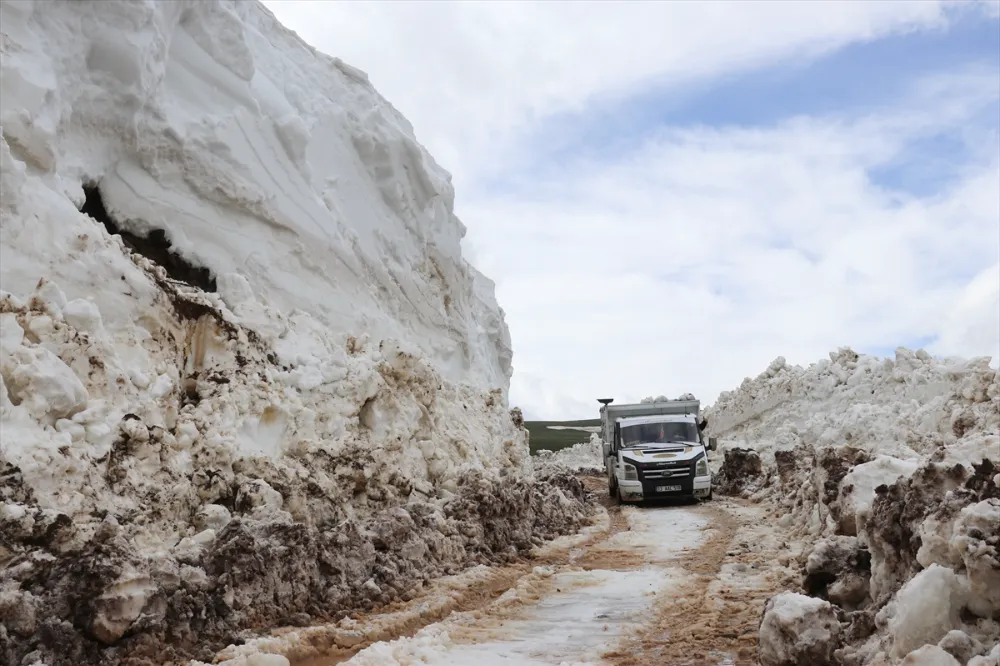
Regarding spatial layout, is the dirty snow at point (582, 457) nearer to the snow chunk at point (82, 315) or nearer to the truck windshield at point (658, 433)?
the truck windshield at point (658, 433)

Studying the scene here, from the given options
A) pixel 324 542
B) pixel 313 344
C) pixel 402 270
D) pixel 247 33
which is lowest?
pixel 324 542

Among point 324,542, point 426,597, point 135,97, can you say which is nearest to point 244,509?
point 324,542

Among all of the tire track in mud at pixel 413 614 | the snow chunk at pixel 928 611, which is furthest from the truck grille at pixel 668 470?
the snow chunk at pixel 928 611

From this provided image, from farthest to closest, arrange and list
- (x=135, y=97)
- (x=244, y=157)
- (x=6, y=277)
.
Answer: (x=244, y=157) < (x=135, y=97) < (x=6, y=277)

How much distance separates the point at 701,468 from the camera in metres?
19.0

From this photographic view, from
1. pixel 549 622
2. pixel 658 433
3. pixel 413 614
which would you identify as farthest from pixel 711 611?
pixel 658 433

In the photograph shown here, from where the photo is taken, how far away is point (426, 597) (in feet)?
26.8

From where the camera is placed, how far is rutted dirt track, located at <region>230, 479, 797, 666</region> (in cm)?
647

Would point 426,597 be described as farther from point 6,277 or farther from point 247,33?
point 247,33

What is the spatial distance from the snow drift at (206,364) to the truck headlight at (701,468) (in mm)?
5163

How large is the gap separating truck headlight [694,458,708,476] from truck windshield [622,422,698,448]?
2.36ft

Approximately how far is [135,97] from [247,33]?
510 cm

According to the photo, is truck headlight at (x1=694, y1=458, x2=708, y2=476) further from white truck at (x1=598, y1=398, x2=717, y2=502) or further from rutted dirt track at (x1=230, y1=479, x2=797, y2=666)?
rutted dirt track at (x1=230, y1=479, x2=797, y2=666)

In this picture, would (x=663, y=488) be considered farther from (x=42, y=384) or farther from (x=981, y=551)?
(x=981, y=551)
